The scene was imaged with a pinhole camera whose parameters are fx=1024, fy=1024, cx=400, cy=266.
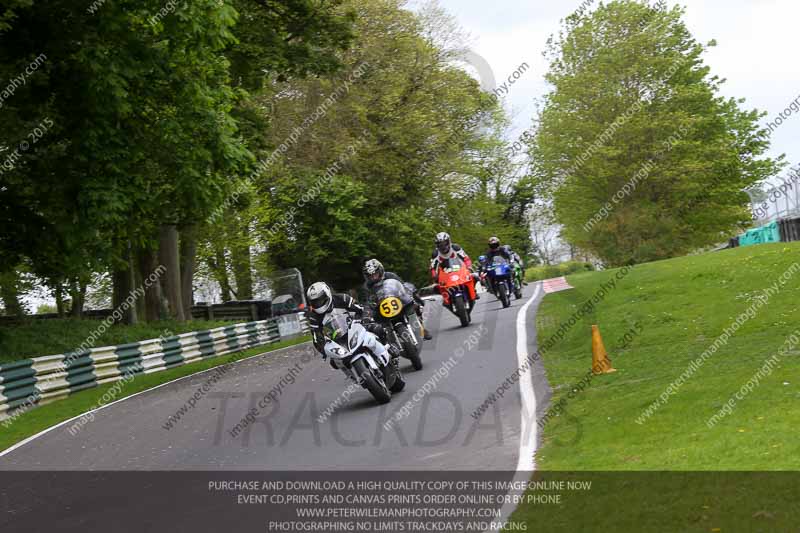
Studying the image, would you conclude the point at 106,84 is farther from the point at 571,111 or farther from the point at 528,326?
the point at 571,111

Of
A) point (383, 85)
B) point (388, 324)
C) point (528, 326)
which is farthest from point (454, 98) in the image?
point (388, 324)

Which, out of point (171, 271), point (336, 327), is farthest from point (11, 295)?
point (336, 327)

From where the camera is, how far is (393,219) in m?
47.0

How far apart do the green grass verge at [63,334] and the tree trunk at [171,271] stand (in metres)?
0.85

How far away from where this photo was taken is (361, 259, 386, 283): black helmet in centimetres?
1473

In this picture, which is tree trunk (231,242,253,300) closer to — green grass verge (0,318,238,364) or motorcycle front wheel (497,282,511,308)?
green grass verge (0,318,238,364)

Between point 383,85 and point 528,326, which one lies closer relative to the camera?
point 528,326

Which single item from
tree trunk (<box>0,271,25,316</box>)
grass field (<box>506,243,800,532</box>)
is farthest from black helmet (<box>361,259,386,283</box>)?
tree trunk (<box>0,271,25,316</box>)

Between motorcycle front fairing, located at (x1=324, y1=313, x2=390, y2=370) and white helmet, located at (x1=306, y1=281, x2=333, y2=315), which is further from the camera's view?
white helmet, located at (x1=306, y1=281, x2=333, y2=315)

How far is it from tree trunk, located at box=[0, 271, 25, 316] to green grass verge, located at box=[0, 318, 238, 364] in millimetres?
10090

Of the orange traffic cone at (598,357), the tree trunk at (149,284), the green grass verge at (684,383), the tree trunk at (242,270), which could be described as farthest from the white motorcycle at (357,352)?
the tree trunk at (242,270)

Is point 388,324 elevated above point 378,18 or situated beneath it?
situated beneath

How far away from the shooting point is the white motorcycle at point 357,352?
12.6 metres

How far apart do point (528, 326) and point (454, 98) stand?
28483 millimetres
